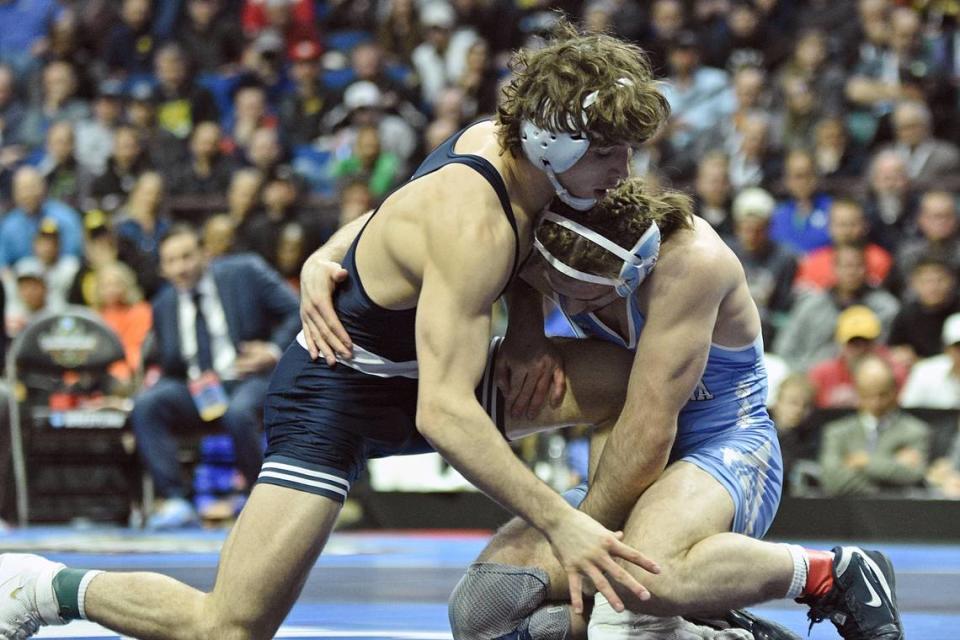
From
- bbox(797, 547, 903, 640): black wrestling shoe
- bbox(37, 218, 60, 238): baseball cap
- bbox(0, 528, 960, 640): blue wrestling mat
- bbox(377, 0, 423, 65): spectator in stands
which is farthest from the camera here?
bbox(377, 0, 423, 65): spectator in stands

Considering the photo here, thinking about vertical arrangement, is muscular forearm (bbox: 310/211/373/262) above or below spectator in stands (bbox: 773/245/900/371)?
below

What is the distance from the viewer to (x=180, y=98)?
1217 cm

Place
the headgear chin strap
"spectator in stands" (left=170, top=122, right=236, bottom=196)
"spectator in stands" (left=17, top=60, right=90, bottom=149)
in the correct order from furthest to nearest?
"spectator in stands" (left=17, top=60, right=90, bottom=149) → "spectator in stands" (left=170, top=122, right=236, bottom=196) → the headgear chin strap

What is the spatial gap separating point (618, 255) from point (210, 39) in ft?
31.6

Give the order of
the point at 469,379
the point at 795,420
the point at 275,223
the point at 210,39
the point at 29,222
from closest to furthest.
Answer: the point at 469,379, the point at 795,420, the point at 275,223, the point at 29,222, the point at 210,39

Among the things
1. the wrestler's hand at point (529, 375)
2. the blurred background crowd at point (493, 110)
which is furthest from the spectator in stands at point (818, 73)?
the wrestler's hand at point (529, 375)

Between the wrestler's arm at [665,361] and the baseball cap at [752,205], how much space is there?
5093 millimetres

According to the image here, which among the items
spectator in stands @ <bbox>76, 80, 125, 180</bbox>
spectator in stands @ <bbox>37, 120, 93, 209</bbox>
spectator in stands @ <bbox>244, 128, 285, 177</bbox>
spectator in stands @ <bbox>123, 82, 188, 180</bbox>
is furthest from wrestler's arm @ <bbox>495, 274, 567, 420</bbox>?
spectator in stands @ <bbox>76, 80, 125, 180</bbox>

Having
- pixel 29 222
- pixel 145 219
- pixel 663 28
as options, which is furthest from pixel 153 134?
A: pixel 663 28

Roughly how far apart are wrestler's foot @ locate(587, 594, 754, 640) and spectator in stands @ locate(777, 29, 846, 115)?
666cm

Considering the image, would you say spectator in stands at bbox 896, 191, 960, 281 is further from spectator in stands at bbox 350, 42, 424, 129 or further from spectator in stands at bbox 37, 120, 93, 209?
spectator in stands at bbox 37, 120, 93, 209

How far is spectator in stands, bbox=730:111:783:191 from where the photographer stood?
31.9 feet

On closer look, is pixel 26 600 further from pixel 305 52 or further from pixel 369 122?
pixel 305 52

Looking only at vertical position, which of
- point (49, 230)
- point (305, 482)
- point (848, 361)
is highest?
point (49, 230)
